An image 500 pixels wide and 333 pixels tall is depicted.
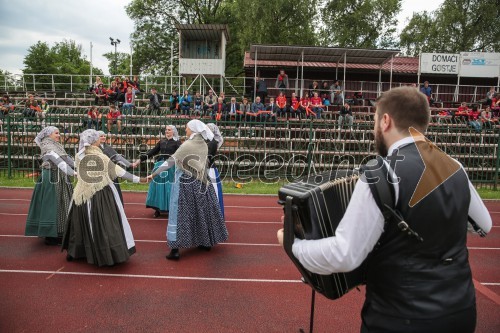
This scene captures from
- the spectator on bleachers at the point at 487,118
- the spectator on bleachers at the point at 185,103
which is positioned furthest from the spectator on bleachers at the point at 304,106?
the spectator on bleachers at the point at 487,118

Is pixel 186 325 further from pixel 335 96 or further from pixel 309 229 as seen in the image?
pixel 335 96

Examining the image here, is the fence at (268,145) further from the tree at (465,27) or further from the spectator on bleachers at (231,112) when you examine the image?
the tree at (465,27)

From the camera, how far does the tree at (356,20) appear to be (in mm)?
31578

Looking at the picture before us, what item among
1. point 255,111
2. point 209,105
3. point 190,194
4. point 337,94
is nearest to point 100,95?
point 209,105

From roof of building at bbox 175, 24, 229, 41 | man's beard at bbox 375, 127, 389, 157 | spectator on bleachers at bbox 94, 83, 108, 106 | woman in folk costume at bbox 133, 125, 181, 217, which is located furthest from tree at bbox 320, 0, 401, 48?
man's beard at bbox 375, 127, 389, 157

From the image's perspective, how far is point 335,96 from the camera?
62.0ft

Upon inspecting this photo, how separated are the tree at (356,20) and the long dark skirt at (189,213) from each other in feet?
96.4

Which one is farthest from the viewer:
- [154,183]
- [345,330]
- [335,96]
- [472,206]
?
Answer: [335,96]

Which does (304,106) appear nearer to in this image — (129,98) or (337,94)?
(337,94)

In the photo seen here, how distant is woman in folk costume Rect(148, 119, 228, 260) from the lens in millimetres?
5582

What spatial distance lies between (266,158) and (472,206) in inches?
456

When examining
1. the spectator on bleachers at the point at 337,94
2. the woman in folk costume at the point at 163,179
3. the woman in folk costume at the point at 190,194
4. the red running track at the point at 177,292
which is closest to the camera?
the red running track at the point at 177,292

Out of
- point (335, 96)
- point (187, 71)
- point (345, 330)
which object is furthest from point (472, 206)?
point (187, 71)

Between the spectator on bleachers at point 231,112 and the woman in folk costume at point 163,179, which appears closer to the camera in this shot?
the woman in folk costume at point 163,179
